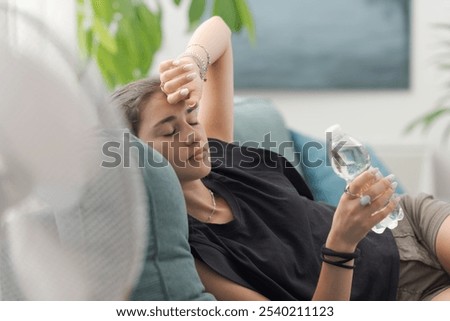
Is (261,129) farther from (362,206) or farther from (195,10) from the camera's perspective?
(362,206)

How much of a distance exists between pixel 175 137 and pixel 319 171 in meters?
0.69

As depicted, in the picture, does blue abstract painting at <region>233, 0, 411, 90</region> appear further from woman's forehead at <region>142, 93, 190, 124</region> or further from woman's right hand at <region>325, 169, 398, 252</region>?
woman's right hand at <region>325, 169, 398, 252</region>

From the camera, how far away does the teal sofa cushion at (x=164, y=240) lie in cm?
106

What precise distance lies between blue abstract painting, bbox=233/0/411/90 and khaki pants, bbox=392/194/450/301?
176 cm

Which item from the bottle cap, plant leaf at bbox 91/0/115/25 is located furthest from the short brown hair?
the bottle cap

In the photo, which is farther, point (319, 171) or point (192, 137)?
point (319, 171)

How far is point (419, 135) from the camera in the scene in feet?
10.7

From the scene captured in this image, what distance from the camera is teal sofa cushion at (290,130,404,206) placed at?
1831mm

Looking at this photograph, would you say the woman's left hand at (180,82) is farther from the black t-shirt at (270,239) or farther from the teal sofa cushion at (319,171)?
the teal sofa cushion at (319,171)

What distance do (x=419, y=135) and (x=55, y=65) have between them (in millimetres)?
2701

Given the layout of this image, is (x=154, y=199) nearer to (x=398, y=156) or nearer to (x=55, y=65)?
(x=55, y=65)

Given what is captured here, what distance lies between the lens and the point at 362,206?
1.08 m

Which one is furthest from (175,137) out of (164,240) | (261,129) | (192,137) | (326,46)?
(326,46)
